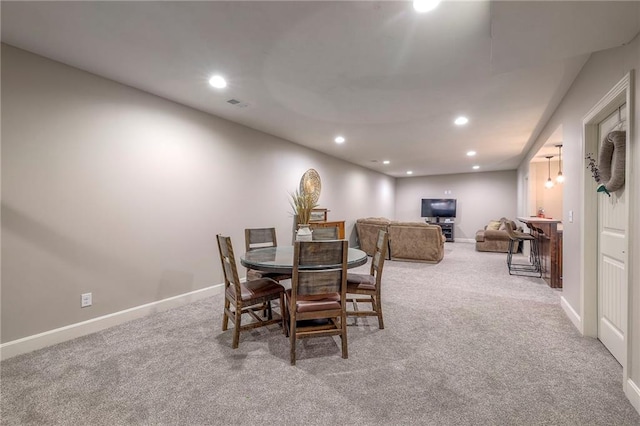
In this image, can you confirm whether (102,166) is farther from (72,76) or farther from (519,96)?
(519,96)

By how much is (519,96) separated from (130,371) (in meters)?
4.49

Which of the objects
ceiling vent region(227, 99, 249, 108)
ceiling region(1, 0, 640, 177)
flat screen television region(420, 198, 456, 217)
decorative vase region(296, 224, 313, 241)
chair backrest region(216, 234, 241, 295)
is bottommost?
chair backrest region(216, 234, 241, 295)

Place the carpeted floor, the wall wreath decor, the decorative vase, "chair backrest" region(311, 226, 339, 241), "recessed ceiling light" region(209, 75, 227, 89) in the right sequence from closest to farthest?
the carpeted floor < the wall wreath decor < "recessed ceiling light" region(209, 75, 227, 89) < the decorative vase < "chair backrest" region(311, 226, 339, 241)

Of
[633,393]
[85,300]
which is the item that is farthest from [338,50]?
[85,300]

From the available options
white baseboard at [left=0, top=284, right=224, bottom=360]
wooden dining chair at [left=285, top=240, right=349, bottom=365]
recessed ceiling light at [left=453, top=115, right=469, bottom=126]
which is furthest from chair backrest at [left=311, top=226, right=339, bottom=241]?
recessed ceiling light at [left=453, top=115, right=469, bottom=126]

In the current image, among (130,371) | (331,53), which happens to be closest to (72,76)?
(331,53)

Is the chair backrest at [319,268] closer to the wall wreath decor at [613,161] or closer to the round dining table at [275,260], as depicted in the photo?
the round dining table at [275,260]

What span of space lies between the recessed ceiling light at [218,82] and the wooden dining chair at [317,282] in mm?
1895

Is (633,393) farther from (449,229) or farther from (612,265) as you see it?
(449,229)

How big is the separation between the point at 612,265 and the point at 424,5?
8.02 ft

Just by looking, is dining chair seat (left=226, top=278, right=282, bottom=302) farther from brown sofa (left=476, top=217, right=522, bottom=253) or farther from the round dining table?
brown sofa (left=476, top=217, right=522, bottom=253)

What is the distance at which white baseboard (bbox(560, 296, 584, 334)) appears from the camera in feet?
8.49

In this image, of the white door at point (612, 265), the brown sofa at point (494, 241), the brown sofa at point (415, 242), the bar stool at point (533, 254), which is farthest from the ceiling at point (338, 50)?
the brown sofa at point (494, 241)

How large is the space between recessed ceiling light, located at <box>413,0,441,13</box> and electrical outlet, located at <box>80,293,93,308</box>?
3.56m
